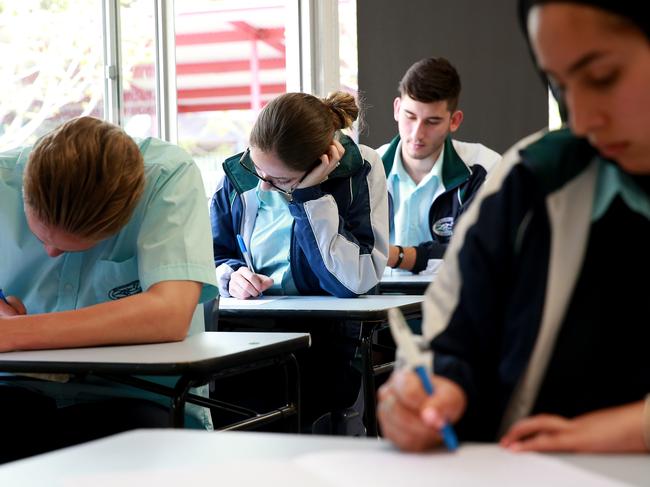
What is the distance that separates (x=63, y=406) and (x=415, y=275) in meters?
2.09

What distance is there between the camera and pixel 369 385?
2.72 meters

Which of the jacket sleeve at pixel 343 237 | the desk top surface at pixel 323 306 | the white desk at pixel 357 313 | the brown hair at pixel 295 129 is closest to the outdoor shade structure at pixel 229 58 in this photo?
the jacket sleeve at pixel 343 237

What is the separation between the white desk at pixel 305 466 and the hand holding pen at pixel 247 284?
2110 mm

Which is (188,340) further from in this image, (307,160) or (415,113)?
(415,113)

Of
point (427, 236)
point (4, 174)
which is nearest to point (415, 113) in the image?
point (427, 236)

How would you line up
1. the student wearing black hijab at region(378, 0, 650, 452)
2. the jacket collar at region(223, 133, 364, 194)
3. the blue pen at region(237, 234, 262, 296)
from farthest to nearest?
the blue pen at region(237, 234, 262, 296), the jacket collar at region(223, 133, 364, 194), the student wearing black hijab at region(378, 0, 650, 452)

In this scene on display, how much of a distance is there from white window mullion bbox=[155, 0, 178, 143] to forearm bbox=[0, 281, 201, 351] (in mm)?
2906

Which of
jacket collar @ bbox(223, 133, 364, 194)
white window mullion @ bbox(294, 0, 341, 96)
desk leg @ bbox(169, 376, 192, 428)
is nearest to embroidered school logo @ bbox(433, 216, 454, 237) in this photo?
jacket collar @ bbox(223, 133, 364, 194)

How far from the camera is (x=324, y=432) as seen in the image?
119 inches

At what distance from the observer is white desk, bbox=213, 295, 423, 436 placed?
8.70 feet

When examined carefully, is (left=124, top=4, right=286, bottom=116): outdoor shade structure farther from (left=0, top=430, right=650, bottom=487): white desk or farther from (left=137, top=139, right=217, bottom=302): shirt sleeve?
(left=0, top=430, right=650, bottom=487): white desk

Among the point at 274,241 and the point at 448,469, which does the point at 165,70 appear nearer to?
the point at 274,241

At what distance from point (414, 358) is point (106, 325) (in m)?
1.09

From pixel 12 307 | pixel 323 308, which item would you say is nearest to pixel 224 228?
pixel 323 308
